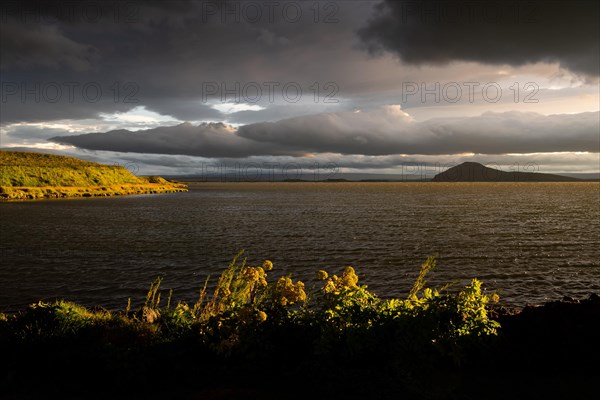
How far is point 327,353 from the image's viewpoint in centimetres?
841

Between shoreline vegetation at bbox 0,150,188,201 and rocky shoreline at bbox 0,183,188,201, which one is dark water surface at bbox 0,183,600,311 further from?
shoreline vegetation at bbox 0,150,188,201

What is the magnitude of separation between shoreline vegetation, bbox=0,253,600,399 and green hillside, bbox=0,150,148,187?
130949 mm

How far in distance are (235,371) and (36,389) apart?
4018mm

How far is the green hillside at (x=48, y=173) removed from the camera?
121 m

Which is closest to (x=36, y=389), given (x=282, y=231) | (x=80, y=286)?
(x=80, y=286)

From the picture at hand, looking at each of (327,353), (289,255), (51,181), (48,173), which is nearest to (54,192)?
(51,181)

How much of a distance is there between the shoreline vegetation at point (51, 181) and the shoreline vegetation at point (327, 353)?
111613 millimetres

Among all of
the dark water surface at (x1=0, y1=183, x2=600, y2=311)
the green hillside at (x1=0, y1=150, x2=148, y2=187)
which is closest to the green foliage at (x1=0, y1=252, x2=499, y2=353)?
the dark water surface at (x1=0, y1=183, x2=600, y2=311)

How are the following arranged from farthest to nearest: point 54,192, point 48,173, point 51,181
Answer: point 48,173 < point 51,181 < point 54,192

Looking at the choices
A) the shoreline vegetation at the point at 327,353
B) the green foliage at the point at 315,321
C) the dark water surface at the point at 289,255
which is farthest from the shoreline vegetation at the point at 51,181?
the shoreline vegetation at the point at 327,353

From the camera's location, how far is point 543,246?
121 ft

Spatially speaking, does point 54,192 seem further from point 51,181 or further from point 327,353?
point 327,353

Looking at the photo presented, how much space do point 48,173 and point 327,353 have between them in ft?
492

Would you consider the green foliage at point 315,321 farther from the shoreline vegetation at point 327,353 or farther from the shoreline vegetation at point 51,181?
the shoreline vegetation at point 51,181
